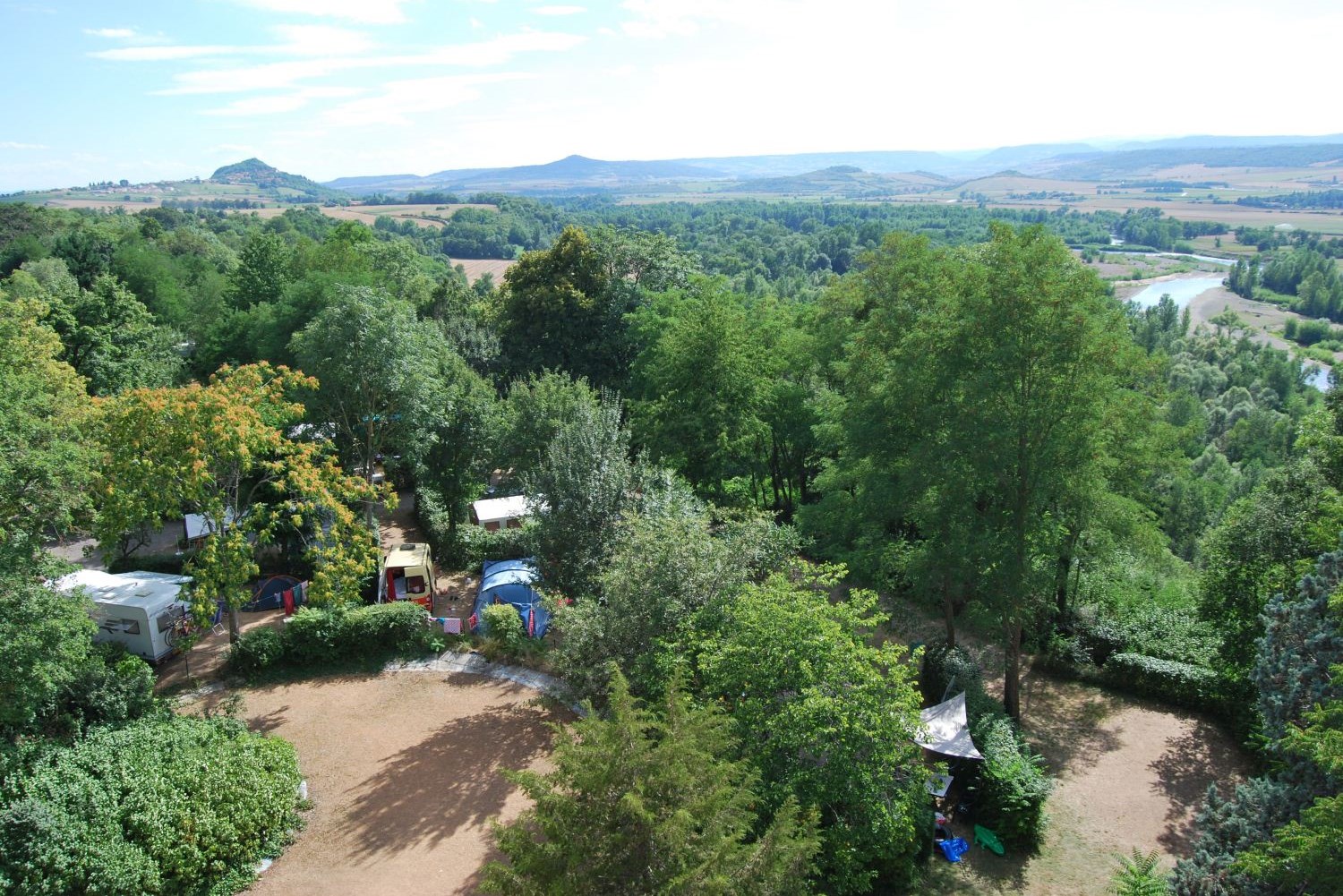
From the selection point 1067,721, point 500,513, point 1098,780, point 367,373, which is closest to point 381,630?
point 500,513

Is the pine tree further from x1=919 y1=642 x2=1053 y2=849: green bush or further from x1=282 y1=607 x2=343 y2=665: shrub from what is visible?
x1=282 y1=607 x2=343 y2=665: shrub

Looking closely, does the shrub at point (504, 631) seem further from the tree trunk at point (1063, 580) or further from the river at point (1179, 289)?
the river at point (1179, 289)

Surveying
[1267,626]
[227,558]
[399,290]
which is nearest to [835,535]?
[1267,626]

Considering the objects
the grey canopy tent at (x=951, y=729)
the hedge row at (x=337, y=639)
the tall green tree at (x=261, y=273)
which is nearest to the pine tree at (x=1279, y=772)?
the grey canopy tent at (x=951, y=729)

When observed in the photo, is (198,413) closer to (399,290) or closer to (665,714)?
(665,714)

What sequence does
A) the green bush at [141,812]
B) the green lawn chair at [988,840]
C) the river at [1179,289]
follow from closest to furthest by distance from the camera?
1. the green bush at [141,812]
2. the green lawn chair at [988,840]
3. the river at [1179,289]
